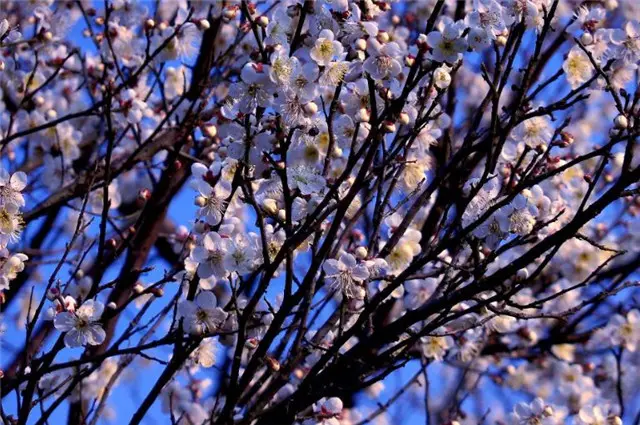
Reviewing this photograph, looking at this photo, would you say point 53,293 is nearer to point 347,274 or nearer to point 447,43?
point 347,274

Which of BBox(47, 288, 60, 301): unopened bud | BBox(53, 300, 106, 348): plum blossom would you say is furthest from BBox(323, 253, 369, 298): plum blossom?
BBox(47, 288, 60, 301): unopened bud

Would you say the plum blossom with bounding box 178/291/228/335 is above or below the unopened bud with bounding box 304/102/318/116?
below

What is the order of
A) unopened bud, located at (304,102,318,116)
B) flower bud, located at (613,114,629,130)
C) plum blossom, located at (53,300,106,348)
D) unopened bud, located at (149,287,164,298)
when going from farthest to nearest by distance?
unopened bud, located at (149,287,164,298) < plum blossom, located at (53,300,106,348) < flower bud, located at (613,114,629,130) < unopened bud, located at (304,102,318,116)

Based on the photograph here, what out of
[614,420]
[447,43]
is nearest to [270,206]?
[447,43]

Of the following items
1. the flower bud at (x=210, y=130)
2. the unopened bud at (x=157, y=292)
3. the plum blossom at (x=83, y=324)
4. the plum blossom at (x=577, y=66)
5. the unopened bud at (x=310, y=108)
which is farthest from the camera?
the flower bud at (x=210, y=130)

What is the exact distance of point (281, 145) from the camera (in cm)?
292

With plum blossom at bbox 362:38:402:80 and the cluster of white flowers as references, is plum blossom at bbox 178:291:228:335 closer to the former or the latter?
the cluster of white flowers

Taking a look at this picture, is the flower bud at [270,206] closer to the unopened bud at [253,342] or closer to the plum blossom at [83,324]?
the unopened bud at [253,342]

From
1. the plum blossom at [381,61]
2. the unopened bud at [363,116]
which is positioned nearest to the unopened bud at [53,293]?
the unopened bud at [363,116]

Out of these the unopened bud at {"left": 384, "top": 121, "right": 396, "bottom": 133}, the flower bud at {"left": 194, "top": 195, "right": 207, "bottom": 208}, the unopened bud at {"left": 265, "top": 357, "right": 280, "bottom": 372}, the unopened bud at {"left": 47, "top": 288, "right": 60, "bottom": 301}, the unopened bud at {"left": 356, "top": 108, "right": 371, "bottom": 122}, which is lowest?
the unopened bud at {"left": 265, "top": 357, "right": 280, "bottom": 372}

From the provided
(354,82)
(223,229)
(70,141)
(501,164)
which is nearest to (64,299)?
(223,229)

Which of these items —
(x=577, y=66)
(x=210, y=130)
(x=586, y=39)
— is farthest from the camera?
(x=210, y=130)

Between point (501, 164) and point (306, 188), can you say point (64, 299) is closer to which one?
point (306, 188)

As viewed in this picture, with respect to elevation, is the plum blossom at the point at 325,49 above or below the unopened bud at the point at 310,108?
above
